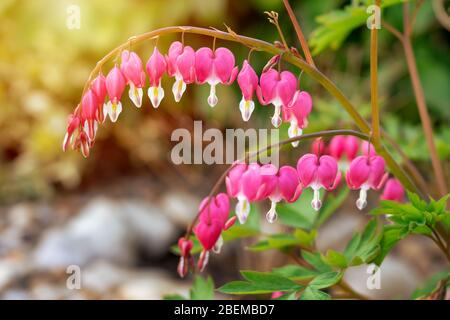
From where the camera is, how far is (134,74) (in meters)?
1.02

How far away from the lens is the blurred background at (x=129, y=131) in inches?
125

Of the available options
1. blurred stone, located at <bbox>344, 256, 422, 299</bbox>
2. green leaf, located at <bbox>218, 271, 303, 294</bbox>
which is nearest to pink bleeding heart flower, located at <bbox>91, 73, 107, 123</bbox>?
green leaf, located at <bbox>218, 271, 303, 294</bbox>

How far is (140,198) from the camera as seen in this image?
3.79 m

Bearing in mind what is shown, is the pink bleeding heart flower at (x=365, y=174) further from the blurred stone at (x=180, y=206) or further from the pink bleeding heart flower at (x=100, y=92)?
the blurred stone at (x=180, y=206)

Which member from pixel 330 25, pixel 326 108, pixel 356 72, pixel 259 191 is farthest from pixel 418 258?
pixel 259 191

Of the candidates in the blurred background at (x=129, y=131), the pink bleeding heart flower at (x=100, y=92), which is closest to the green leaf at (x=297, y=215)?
the pink bleeding heart flower at (x=100, y=92)

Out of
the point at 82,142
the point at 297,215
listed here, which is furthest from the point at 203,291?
the point at 82,142

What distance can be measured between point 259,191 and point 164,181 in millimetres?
3034

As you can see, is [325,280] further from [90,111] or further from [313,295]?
[90,111]

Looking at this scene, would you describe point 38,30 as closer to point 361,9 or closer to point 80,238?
point 80,238

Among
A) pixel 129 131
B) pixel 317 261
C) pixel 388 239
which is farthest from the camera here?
pixel 129 131

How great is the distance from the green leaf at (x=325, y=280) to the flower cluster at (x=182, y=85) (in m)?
0.23

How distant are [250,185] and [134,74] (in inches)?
9.6

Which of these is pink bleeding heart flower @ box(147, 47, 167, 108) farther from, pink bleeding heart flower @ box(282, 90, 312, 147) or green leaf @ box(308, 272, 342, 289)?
green leaf @ box(308, 272, 342, 289)
